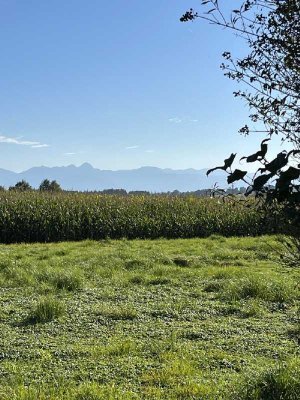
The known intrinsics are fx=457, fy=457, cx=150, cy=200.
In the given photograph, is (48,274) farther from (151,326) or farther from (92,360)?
(92,360)

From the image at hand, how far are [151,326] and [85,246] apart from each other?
1010cm

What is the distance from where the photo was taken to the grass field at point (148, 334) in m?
4.10

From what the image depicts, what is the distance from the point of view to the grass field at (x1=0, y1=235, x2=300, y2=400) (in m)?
4.10

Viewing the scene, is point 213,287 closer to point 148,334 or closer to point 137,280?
point 137,280

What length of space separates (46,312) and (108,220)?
1492cm

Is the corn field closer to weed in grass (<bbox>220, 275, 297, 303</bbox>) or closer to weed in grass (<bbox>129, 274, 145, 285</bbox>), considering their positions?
weed in grass (<bbox>129, 274, 145, 285</bbox>)

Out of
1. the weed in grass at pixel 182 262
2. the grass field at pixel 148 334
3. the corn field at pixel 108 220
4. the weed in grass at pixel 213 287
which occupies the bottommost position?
the grass field at pixel 148 334

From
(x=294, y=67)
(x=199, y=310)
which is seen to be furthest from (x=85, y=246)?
(x=294, y=67)

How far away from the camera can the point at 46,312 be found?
6.16m

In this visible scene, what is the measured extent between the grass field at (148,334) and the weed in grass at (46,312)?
13 millimetres

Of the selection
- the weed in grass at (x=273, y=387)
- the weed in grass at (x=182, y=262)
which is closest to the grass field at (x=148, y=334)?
the weed in grass at (x=273, y=387)

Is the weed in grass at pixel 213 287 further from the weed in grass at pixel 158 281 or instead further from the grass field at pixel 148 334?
the weed in grass at pixel 158 281

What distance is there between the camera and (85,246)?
1580 cm

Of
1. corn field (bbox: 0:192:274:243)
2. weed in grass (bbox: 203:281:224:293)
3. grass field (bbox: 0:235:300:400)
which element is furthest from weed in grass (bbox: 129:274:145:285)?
corn field (bbox: 0:192:274:243)
